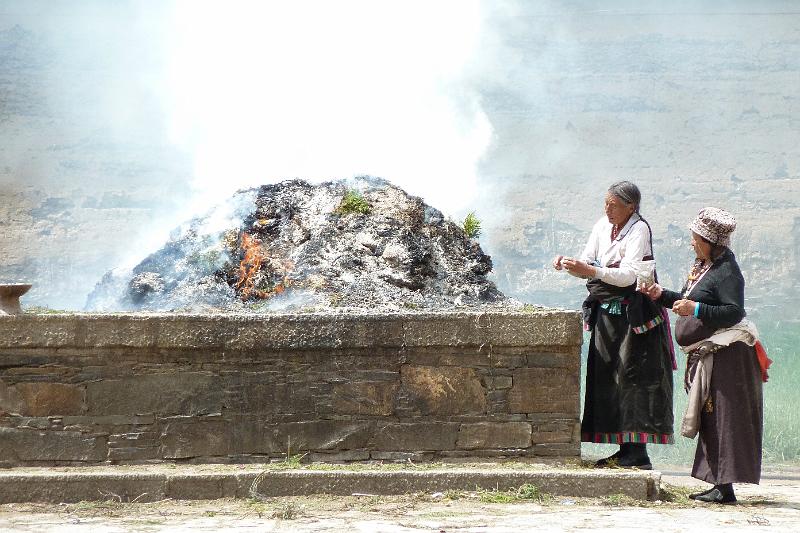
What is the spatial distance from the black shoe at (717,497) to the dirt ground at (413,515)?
2.5 inches

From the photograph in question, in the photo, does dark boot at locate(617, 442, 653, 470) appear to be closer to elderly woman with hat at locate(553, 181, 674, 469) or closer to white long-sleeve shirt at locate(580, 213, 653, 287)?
elderly woman with hat at locate(553, 181, 674, 469)

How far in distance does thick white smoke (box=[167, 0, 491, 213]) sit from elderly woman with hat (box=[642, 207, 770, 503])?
13907 millimetres

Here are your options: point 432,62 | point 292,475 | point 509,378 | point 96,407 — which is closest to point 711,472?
point 509,378

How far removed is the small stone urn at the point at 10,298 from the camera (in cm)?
603

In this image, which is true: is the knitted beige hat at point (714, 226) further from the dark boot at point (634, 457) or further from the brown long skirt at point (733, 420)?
the dark boot at point (634, 457)

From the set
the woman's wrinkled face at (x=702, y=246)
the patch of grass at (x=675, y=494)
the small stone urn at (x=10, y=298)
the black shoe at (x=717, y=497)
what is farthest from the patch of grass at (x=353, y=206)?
the black shoe at (x=717, y=497)

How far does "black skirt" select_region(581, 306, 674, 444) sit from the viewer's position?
19.7 ft

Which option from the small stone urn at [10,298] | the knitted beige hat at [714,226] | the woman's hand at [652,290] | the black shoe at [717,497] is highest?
the knitted beige hat at [714,226]

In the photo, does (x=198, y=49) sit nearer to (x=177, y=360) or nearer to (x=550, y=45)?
(x=550, y=45)

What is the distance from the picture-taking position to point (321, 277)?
23.4 feet

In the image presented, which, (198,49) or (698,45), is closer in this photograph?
(198,49)

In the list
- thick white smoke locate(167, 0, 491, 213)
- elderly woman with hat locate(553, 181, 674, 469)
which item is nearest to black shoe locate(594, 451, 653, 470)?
elderly woman with hat locate(553, 181, 674, 469)

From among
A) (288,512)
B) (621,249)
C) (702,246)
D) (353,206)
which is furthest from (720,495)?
(353,206)

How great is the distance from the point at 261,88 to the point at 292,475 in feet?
54.8
